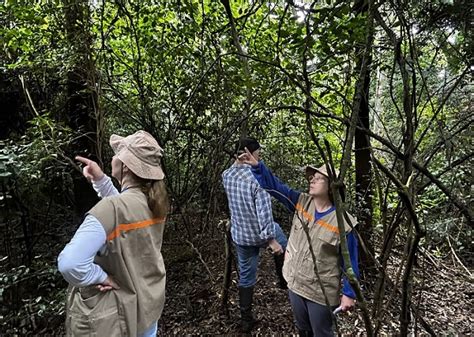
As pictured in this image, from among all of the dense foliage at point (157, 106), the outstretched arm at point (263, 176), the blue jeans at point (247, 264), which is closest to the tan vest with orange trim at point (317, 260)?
the outstretched arm at point (263, 176)

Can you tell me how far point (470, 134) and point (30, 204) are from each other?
189 inches

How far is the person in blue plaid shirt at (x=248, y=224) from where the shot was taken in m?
3.47

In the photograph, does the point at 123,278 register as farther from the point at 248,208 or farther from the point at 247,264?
the point at 247,264

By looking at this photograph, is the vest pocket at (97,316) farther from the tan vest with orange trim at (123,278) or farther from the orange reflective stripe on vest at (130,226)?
the orange reflective stripe on vest at (130,226)

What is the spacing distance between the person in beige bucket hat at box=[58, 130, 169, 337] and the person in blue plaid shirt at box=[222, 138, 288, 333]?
1504 mm

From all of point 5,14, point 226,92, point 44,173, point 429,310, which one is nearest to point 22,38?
point 5,14

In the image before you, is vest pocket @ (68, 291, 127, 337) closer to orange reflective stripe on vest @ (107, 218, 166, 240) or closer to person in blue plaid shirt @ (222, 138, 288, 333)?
orange reflective stripe on vest @ (107, 218, 166, 240)

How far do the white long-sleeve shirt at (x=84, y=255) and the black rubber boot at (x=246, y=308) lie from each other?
224 centimetres

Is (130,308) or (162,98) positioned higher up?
(162,98)

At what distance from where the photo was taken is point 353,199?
13.4 feet

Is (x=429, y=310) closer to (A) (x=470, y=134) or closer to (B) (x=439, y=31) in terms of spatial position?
(A) (x=470, y=134)

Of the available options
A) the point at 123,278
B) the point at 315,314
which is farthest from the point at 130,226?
the point at 315,314

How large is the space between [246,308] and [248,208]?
1015 mm

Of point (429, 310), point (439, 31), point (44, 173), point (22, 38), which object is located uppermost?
point (22, 38)
